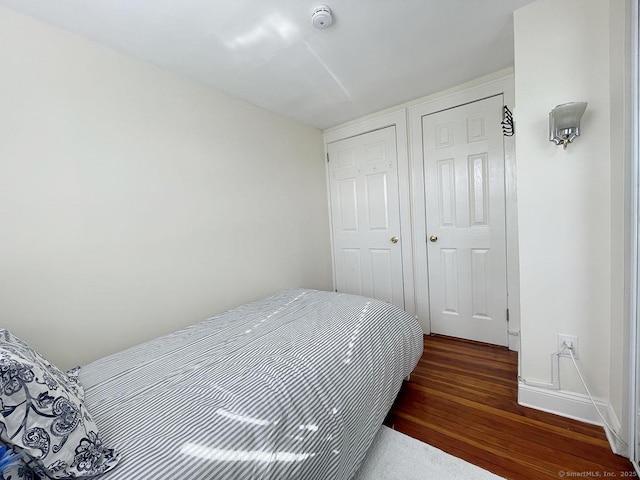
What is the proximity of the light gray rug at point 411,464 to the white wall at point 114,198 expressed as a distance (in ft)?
4.46

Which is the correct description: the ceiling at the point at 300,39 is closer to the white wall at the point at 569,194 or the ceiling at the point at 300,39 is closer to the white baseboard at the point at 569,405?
the white wall at the point at 569,194

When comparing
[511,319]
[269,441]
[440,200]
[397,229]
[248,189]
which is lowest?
[511,319]

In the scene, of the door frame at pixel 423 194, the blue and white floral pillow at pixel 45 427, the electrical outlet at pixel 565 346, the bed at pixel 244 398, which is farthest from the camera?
the door frame at pixel 423 194

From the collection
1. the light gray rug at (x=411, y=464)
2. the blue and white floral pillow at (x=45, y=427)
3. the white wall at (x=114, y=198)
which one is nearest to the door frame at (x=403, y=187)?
the white wall at (x=114, y=198)

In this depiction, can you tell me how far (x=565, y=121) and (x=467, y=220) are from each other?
1.11 metres

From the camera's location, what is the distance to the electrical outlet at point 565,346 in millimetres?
1407

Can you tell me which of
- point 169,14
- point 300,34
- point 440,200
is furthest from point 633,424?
point 169,14

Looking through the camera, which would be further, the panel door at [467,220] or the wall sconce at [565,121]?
the panel door at [467,220]

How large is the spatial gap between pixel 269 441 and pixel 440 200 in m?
2.24

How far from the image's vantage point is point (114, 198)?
149cm

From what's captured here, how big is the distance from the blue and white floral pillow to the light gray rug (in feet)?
3.49

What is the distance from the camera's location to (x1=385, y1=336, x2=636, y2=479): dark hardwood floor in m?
1.16

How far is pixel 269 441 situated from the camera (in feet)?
2.56

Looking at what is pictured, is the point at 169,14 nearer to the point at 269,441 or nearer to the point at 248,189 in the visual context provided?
the point at 248,189
